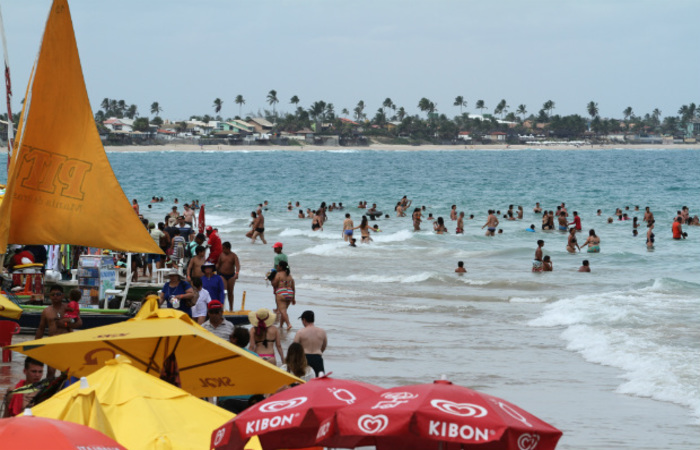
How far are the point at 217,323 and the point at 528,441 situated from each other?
558cm

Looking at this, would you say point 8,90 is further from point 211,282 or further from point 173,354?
point 173,354

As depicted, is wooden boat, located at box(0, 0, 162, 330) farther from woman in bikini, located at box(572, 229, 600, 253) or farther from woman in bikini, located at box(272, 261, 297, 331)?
woman in bikini, located at box(572, 229, 600, 253)

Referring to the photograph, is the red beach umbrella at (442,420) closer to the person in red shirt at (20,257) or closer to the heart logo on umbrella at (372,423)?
the heart logo on umbrella at (372,423)

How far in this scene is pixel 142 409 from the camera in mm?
6988

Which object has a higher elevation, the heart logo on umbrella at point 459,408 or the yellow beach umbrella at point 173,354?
the heart logo on umbrella at point 459,408

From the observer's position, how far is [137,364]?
877 cm

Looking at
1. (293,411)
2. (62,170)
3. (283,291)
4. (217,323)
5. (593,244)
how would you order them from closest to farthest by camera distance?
(293,411) → (217,323) → (62,170) → (283,291) → (593,244)

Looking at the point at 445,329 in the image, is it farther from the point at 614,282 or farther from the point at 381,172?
the point at 381,172

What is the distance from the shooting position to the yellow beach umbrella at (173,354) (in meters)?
8.28

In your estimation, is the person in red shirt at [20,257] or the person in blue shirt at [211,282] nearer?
the person in blue shirt at [211,282]

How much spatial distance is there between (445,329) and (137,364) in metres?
10.0

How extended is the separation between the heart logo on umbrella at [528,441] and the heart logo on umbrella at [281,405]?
1.43 metres

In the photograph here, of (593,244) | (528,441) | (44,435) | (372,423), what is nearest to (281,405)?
(372,423)

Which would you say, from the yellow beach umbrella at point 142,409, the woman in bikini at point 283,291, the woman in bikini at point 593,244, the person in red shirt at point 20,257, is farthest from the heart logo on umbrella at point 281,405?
the woman in bikini at point 593,244
